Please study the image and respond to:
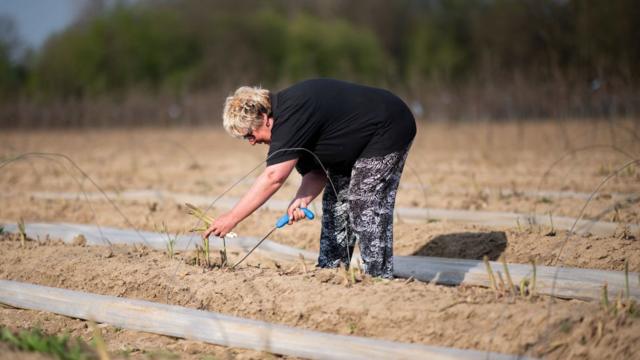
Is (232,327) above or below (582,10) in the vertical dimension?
below

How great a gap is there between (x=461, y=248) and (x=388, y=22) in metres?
52.1

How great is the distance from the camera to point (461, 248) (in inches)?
214

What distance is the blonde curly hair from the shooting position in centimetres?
376

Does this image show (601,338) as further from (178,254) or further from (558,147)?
(558,147)

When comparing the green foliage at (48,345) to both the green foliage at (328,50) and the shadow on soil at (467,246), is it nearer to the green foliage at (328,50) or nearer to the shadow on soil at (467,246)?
the shadow on soil at (467,246)

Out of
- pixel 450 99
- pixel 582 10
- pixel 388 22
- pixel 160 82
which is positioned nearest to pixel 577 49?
pixel 582 10

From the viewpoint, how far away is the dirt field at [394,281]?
3.33 m

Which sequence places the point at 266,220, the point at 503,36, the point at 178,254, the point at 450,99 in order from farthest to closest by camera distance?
the point at 503,36, the point at 450,99, the point at 266,220, the point at 178,254

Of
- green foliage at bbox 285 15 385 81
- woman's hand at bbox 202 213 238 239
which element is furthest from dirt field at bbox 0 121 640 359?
green foliage at bbox 285 15 385 81

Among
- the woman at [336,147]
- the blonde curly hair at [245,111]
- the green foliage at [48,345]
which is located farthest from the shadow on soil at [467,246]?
the green foliage at [48,345]

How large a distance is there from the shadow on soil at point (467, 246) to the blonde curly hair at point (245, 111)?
2.26 meters

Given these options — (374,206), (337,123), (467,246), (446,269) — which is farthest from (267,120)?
(467,246)

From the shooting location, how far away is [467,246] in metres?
5.43

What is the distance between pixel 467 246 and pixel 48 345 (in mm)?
3257
